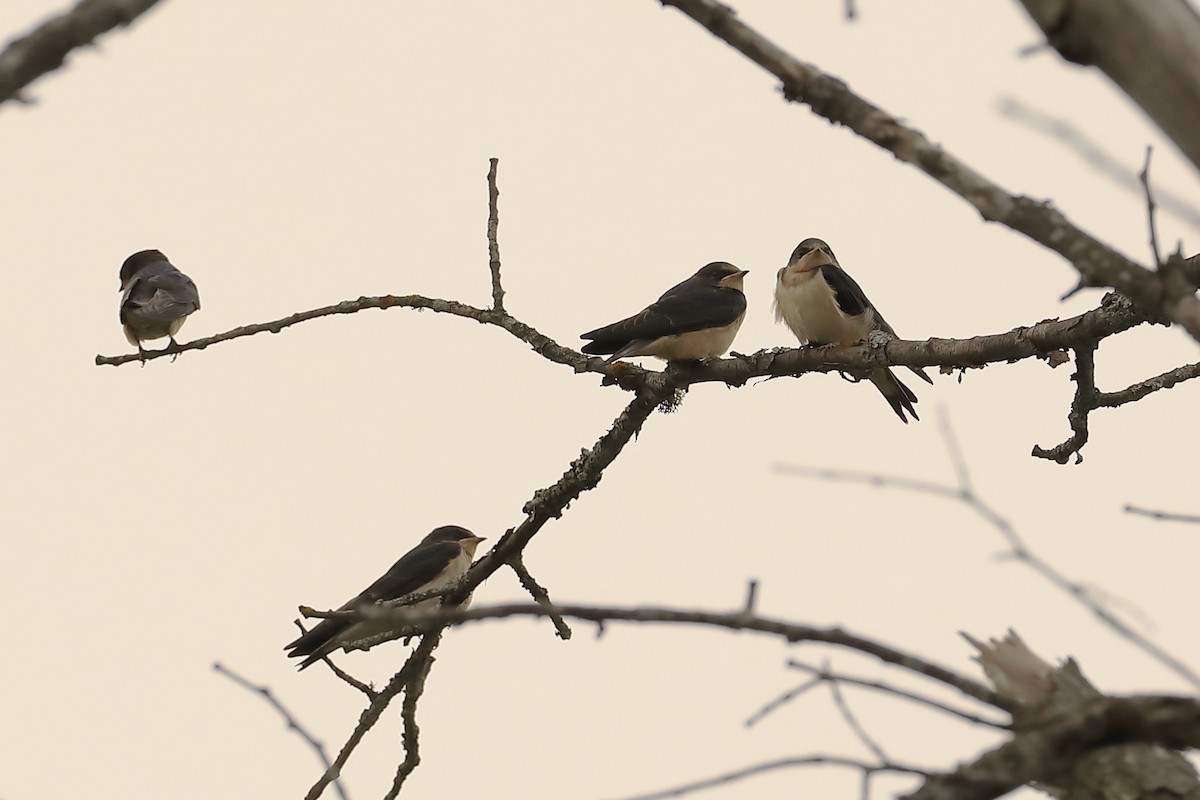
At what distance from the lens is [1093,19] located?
1530mm

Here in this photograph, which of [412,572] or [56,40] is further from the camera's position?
[412,572]

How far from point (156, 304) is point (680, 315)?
21.5 feet

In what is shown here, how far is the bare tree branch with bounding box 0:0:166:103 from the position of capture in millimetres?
1816

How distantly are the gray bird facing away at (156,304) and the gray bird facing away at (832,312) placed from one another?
657cm

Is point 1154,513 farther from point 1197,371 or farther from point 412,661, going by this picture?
point 412,661

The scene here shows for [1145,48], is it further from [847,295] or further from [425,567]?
[425,567]

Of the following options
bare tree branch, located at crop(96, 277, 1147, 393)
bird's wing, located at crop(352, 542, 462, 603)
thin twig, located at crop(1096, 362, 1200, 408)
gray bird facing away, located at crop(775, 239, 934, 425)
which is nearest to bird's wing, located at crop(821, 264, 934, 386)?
gray bird facing away, located at crop(775, 239, 934, 425)

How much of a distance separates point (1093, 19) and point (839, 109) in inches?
28.2

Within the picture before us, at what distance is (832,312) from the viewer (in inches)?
302

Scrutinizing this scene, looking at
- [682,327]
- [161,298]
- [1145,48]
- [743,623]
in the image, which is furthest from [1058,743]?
[161,298]

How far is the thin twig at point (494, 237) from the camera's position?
571cm

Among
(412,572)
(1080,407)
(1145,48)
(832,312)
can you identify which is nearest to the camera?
(1145,48)

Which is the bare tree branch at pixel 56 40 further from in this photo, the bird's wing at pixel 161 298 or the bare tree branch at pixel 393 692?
the bird's wing at pixel 161 298

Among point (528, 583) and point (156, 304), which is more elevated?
point (156, 304)
